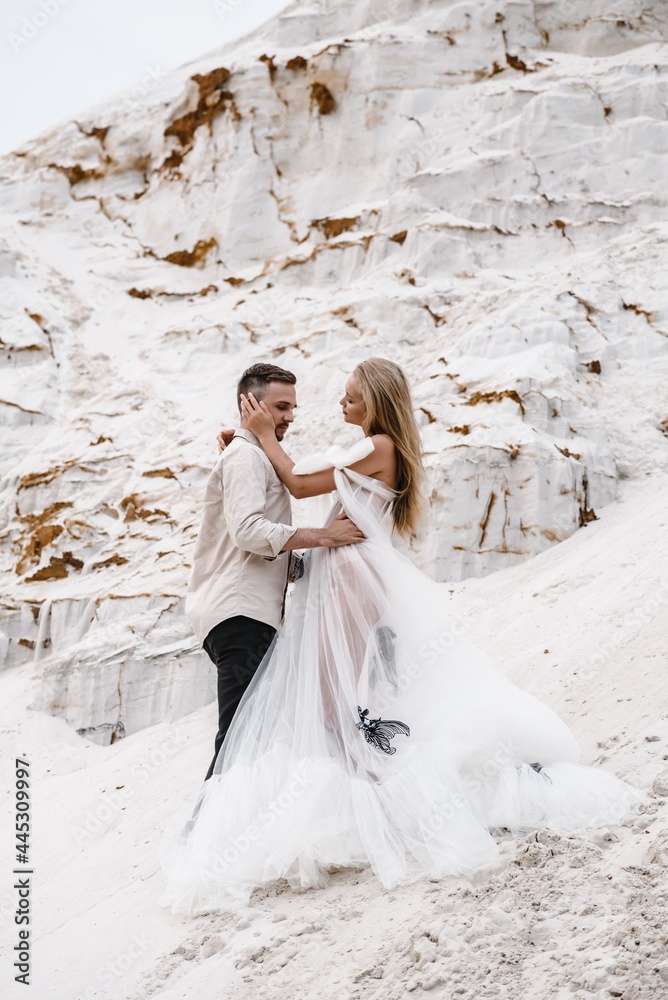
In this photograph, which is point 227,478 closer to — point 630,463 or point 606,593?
point 606,593

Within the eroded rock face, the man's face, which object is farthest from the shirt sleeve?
the eroded rock face

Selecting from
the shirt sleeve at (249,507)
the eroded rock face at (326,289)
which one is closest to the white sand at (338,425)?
the eroded rock face at (326,289)


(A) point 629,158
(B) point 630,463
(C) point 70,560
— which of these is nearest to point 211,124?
(A) point 629,158

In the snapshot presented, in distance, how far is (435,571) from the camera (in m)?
6.29

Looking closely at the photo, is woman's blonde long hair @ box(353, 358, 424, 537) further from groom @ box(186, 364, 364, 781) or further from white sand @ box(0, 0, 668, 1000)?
white sand @ box(0, 0, 668, 1000)

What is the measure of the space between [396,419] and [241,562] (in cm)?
95

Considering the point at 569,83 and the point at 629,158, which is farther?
the point at 569,83

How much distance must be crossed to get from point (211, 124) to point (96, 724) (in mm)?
9436

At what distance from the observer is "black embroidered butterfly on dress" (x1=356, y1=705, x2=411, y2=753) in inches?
125

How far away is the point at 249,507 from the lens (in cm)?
332

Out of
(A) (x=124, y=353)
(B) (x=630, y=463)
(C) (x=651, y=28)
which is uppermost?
(C) (x=651, y=28)

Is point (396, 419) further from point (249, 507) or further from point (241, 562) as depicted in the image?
point (241, 562)

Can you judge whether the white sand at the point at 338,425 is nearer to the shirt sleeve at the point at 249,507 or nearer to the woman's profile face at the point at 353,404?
the shirt sleeve at the point at 249,507

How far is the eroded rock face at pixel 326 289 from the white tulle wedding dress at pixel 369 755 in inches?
100
